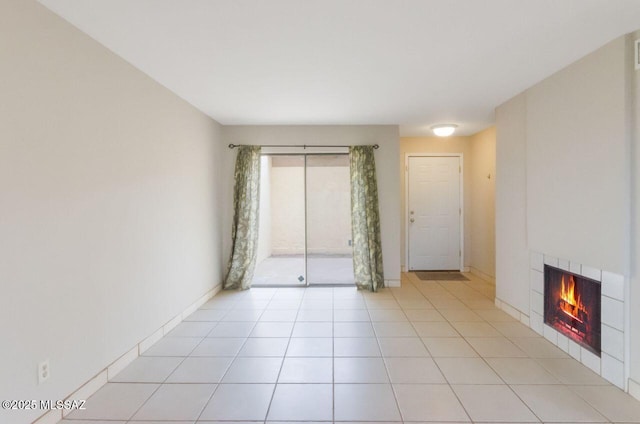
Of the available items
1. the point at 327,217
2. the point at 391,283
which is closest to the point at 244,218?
the point at 327,217

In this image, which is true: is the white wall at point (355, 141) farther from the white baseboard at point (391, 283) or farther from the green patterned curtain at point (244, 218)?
the white baseboard at point (391, 283)

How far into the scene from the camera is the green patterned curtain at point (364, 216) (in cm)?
455

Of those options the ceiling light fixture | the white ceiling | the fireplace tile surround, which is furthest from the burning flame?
the ceiling light fixture

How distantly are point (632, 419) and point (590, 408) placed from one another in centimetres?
19

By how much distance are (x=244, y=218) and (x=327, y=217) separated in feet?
4.07

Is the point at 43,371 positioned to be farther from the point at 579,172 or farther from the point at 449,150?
the point at 449,150

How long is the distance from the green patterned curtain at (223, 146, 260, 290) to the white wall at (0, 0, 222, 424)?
138 cm

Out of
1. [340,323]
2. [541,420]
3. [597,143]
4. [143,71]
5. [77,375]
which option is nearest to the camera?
[541,420]

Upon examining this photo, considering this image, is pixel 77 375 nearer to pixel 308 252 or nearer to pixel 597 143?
pixel 308 252

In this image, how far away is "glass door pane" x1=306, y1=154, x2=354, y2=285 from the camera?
483cm

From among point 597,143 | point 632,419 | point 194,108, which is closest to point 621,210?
point 597,143

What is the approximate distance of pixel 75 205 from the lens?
1.98 m

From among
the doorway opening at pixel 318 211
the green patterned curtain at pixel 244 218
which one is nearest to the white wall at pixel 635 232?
the doorway opening at pixel 318 211

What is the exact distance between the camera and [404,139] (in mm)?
5602
